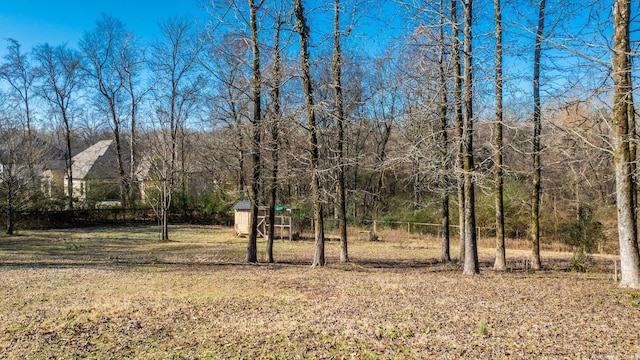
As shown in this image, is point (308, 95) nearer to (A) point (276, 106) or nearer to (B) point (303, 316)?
(A) point (276, 106)

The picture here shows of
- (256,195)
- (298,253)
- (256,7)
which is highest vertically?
(256,7)

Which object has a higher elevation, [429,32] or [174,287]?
[429,32]

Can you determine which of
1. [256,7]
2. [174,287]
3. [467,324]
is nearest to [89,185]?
[256,7]

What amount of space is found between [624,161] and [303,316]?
5971mm

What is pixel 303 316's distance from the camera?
19.2ft

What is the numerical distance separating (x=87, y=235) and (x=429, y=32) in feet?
65.7

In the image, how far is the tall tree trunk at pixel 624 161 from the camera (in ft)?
23.6

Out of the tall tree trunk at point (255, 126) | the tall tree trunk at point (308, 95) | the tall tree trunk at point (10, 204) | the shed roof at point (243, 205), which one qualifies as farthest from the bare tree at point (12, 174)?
the tall tree trunk at point (308, 95)

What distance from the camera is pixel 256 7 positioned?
12305mm

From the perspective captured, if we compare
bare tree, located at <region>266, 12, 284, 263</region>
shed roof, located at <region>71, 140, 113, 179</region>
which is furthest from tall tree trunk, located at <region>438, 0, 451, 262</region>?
shed roof, located at <region>71, 140, 113, 179</region>

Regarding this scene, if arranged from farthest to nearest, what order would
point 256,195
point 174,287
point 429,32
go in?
point 256,195 < point 429,32 < point 174,287

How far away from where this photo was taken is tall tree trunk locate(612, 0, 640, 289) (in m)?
7.19

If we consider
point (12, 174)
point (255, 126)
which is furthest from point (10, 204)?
point (255, 126)

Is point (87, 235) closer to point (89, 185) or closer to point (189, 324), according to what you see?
point (89, 185)
